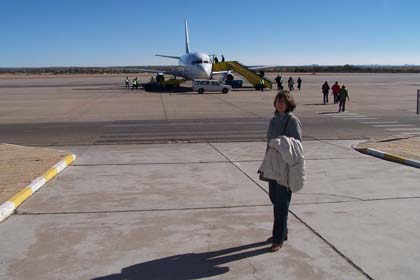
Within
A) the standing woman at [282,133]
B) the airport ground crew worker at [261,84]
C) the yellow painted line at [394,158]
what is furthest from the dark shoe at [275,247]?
the airport ground crew worker at [261,84]

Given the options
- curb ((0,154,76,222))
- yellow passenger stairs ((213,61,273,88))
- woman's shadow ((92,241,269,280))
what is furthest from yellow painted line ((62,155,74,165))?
yellow passenger stairs ((213,61,273,88))

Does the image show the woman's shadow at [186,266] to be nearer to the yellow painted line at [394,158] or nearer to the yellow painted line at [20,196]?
the yellow painted line at [20,196]

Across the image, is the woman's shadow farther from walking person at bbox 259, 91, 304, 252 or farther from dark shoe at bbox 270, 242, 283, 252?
walking person at bbox 259, 91, 304, 252

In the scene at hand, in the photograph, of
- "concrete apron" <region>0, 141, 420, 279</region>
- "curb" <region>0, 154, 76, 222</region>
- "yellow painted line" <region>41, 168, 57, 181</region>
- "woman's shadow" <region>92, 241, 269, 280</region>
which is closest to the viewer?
"woman's shadow" <region>92, 241, 269, 280</region>

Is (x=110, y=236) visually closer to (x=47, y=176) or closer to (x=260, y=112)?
(x=47, y=176)

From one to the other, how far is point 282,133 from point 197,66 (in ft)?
140

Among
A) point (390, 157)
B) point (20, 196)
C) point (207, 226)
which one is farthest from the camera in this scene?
point (390, 157)

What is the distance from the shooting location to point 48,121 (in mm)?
21828

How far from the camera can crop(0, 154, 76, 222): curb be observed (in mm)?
7121

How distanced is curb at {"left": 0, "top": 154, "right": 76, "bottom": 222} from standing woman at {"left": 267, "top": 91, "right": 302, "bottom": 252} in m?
3.81

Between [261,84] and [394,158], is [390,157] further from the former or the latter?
[261,84]

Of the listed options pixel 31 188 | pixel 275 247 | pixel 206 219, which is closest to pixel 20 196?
pixel 31 188

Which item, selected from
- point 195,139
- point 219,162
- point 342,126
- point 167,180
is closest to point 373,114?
point 342,126

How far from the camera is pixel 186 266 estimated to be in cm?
521
